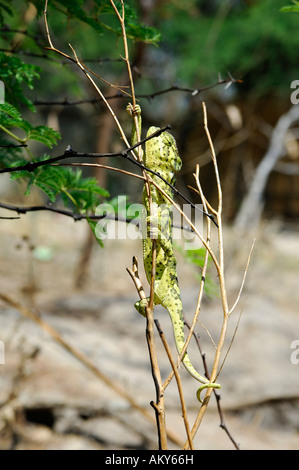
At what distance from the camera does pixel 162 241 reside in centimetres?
93

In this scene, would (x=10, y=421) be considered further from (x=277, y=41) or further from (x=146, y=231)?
(x=277, y=41)

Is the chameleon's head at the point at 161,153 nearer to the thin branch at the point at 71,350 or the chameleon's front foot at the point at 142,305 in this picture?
the chameleon's front foot at the point at 142,305

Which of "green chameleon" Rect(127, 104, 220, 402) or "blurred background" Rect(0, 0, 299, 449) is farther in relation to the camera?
"blurred background" Rect(0, 0, 299, 449)

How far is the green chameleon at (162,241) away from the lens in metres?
0.88

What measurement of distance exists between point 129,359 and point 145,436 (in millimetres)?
710

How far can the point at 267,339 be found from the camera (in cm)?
403

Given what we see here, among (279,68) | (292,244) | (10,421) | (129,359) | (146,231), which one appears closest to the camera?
(146,231)

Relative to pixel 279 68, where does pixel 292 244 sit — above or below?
below

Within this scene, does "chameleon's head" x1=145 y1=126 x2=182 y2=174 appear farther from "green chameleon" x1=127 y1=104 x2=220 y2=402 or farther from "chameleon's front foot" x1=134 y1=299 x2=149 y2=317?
"chameleon's front foot" x1=134 y1=299 x2=149 y2=317

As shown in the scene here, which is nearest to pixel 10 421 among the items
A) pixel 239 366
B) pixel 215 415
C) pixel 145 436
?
pixel 145 436

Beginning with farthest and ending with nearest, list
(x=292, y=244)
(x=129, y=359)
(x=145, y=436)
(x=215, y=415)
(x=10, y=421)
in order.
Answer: (x=292, y=244) < (x=129, y=359) < (x=215, y=415) < (x=145, y=436) < (x=10, y=421)

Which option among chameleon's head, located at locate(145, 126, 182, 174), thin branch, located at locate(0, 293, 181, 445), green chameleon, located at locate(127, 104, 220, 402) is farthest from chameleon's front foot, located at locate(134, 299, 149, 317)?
thin branch, located at locate(0, 293, 181, 445)

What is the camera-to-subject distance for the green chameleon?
88cm

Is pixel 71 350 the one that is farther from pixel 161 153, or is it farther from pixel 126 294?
pixel 126 294
